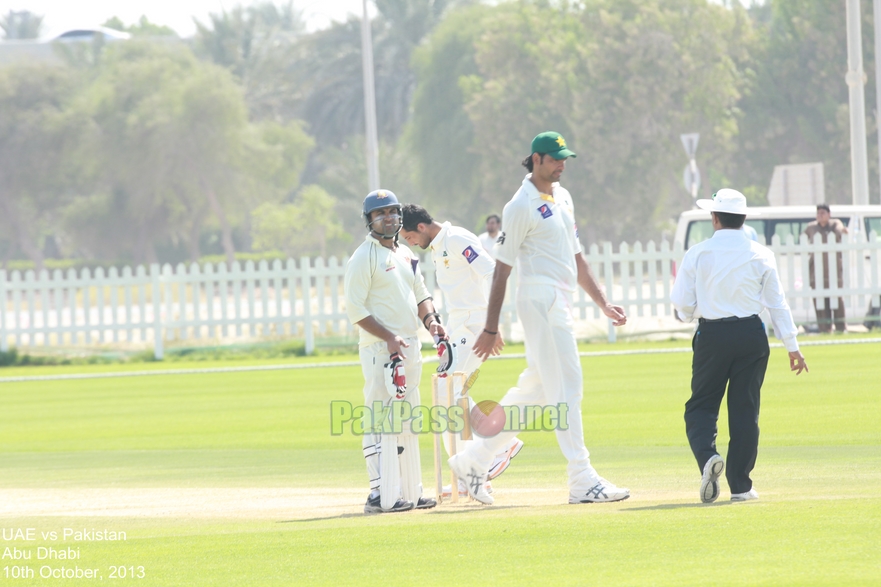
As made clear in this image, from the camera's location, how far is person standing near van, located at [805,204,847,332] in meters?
21.3

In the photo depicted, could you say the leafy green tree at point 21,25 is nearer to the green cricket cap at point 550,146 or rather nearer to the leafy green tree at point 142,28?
the leafy green tree at point 142,28

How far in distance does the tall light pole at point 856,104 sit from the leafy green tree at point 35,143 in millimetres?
48710

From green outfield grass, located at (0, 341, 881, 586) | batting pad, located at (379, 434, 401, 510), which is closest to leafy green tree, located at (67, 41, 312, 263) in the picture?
green outfield grass, located at (0, 341, 881, 586)

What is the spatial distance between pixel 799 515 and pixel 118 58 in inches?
2728

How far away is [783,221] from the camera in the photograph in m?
22.3

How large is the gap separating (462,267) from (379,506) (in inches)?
73.6

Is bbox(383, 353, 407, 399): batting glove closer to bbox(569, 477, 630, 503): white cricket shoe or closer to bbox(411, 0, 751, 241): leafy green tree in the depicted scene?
bbox(569, 477, 630, 503): white cricket shoe

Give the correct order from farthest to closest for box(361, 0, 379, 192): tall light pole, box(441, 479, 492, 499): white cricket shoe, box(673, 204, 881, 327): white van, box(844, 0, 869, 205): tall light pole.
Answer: box(361, 0, 379, 192): tall light pole → box(844, 0, 869, 205): tall light pole → box(673, 204, 881, 327): white van → box(441, 479, 492, 499): white cricket shoe

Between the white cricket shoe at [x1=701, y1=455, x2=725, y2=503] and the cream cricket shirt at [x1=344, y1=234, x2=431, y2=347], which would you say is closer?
the white cricket shoe at [x1=701, y1=455, x2=725, y2=503]

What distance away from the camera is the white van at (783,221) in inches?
→ 875

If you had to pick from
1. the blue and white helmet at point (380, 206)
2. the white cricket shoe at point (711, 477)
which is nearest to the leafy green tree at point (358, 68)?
the blue and white helmet at point (380, 206)

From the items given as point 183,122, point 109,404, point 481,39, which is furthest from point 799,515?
point 183,122

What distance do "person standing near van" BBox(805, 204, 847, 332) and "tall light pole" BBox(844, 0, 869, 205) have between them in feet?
12.2

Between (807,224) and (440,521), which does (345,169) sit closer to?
(807,224)
